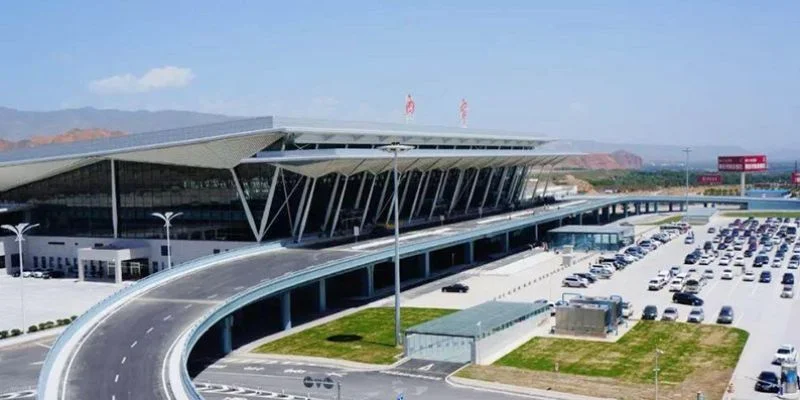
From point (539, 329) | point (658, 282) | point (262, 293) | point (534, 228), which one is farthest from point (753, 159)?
point (262, 293)

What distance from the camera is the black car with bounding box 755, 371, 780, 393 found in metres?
37.8

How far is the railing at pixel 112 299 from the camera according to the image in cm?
3562

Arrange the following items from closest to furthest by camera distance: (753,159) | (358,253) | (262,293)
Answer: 1. (262,293)
2. (358,253)
3. (753,159)

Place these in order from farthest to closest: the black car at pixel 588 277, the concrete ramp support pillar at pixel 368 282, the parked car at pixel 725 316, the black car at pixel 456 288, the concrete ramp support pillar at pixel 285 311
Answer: the black car at pixel 588 277, the black car at pixel 456 288, the concrete ramp support pillar at pixel 368 282, the concrete ramp support pillar at pixel 285 311, the parked car at pixel 725 316

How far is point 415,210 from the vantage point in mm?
92125

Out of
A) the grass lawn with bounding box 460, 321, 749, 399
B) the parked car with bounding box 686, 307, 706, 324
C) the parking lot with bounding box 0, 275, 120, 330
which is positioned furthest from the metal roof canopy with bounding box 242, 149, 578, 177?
the parked car with bounding box 686, 307, 706, 324

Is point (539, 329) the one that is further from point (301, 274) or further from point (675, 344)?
point (301, 274)

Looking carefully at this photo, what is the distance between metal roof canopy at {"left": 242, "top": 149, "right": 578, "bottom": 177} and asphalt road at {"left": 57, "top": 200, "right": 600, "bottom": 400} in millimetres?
6839

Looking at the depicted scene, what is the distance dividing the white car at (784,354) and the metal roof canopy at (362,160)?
1355 inches

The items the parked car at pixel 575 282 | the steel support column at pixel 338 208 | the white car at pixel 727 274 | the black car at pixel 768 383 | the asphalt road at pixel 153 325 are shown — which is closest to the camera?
the asphalt road at pixel 153 325

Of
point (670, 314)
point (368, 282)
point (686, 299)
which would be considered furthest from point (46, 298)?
point (686, 299)

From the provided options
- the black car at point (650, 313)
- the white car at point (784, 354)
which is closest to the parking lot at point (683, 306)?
the white car at point (784, 354)

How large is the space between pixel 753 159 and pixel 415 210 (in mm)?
93333

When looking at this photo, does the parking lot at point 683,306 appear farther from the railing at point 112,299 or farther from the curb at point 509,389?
the railing at point 112,299
